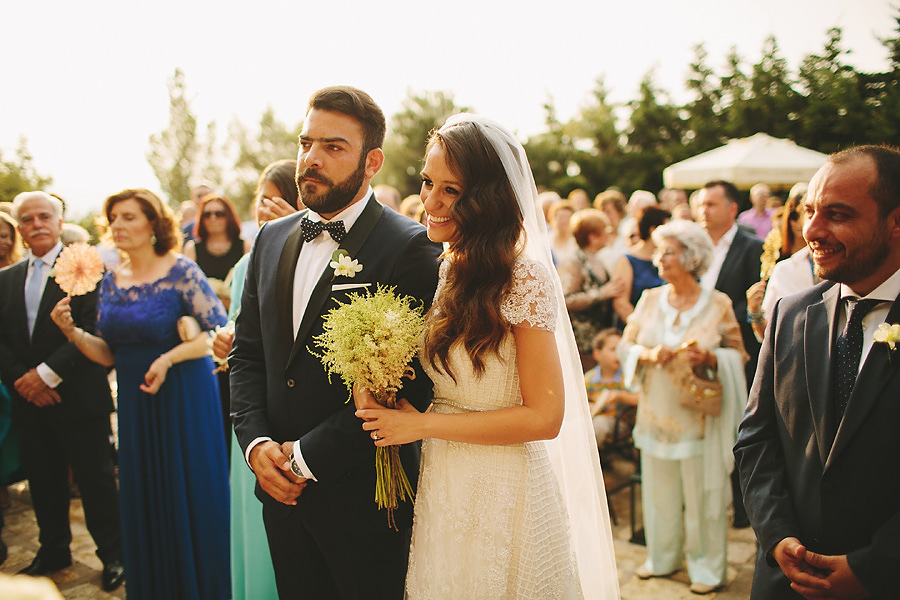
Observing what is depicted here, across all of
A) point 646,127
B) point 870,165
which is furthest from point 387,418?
point 646,127

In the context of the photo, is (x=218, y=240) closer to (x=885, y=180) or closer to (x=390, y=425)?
(x=390, y=425)

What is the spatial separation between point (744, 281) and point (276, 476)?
4.27 metres

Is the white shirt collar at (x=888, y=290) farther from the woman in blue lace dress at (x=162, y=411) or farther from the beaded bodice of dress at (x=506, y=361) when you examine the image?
the woman in blue lace dress at (x=162, y=411)

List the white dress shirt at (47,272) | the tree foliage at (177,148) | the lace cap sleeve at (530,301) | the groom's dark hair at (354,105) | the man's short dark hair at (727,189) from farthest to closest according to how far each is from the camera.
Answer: the tree foliage at (177,148)
the man's short dark hair at (727,189)
the white dress shirt at (47,272)
the groom's dark hair at (354,105)
the lace cap sleeve at (530,301)

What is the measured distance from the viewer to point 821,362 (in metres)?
2.13

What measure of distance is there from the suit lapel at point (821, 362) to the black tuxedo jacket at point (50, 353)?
454cm

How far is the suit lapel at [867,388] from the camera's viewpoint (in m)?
1.96

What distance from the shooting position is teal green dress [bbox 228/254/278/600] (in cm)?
317

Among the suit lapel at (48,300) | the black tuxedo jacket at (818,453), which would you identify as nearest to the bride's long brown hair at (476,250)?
the black tuxedo jacket at (818,453)

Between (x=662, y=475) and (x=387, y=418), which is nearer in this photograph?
(x=387, y=418)

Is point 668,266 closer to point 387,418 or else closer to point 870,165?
point 870,165

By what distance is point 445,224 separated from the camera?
2.28m

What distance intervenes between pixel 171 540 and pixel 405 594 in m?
2.12

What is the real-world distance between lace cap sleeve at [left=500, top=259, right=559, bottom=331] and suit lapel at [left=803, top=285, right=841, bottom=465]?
0.93 meters
